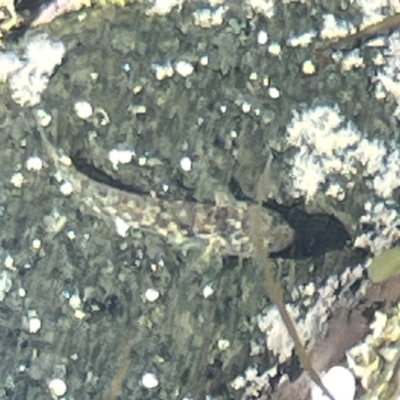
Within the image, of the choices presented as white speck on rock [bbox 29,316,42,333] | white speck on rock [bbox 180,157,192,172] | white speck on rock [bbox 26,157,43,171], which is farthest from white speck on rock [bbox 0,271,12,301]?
white speck on rock [bbox 180,157,192,172]

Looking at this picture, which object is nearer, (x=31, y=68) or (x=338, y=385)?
(x=338, y=385)

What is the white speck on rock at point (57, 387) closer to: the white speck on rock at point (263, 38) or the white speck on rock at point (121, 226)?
the white speck on rock at point (121, 226)

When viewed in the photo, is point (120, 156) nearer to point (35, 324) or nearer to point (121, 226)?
point (121, 226)

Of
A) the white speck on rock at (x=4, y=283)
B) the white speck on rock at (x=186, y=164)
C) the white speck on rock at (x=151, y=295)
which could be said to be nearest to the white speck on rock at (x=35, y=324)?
the white speck on rock at (x=4, y=283)

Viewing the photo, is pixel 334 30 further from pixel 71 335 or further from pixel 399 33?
pixel 71 335

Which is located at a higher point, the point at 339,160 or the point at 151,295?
the point at 339,160

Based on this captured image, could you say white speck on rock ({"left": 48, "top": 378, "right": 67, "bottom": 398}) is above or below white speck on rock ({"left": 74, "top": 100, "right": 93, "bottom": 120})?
below

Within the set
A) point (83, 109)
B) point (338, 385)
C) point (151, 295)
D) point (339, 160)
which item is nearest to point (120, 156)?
point (83, 109)

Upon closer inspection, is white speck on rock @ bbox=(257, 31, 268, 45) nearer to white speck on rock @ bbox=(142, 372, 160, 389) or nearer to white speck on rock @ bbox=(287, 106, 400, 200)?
white speck on rock @ bbox=(287, 106, 400, 200)

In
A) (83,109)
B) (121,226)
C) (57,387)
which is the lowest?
(57,387)

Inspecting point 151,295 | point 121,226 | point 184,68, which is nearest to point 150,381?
point 151,295

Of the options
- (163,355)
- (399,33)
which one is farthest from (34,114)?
(399,33)
